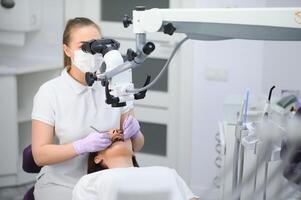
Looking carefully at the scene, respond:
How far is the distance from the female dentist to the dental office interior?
0.85 metres

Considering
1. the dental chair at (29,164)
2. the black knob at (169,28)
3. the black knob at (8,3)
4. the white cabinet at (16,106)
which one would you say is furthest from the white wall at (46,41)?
the black knob at (169,28)

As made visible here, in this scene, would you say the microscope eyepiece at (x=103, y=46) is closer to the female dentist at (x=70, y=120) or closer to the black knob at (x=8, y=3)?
the female dentist at (x=70, y=120)

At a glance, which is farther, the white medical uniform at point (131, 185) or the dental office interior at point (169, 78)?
the dental office interior at point (169, 78)

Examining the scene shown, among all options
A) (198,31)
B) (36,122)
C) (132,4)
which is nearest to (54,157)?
(36,122)

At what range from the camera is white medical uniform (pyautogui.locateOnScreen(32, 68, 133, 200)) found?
6.12ft

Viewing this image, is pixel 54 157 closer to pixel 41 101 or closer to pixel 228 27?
pixel 41 101

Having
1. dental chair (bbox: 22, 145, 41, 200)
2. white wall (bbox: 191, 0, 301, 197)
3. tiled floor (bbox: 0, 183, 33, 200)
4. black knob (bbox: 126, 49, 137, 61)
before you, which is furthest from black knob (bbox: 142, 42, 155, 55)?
tiled floor (bbox: 0, 183, 33, 200)

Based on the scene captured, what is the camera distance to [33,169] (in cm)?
200

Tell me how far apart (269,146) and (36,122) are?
1040mm

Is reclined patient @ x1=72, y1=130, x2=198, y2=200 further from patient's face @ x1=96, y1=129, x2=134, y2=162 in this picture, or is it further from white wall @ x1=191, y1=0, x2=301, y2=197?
white wall @ x1=191, y1=0, x2=301, y2=197

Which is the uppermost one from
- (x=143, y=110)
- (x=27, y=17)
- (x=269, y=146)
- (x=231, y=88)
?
(x=27, y=17)

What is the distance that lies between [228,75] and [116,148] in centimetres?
143

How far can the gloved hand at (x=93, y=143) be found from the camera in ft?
5.75

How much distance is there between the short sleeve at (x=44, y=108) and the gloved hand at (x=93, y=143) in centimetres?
15
